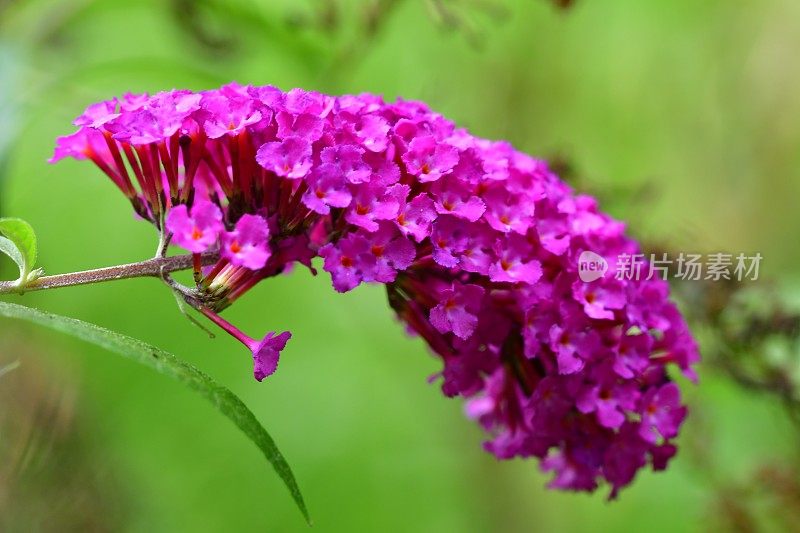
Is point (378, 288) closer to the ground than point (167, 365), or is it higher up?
closer to the ground

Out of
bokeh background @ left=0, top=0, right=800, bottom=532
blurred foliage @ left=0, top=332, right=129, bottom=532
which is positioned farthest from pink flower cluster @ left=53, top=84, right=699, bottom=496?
blurred foliage @ left=0, top=332, right=129, bottom=532

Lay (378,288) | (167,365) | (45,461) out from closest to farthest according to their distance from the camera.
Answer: (167,365) → (45,461) → (378,288)

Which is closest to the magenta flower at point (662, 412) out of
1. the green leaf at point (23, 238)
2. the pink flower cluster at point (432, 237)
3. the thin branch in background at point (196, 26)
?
the pink flower cluster at point (432, 237)

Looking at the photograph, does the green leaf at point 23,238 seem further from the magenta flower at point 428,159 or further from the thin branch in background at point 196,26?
the thin branch in background at point 196,26

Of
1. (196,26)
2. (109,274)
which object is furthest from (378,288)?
(109,274)

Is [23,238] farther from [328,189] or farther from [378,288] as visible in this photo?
[378,288]

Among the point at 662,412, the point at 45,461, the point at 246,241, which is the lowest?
the point at 45,461
